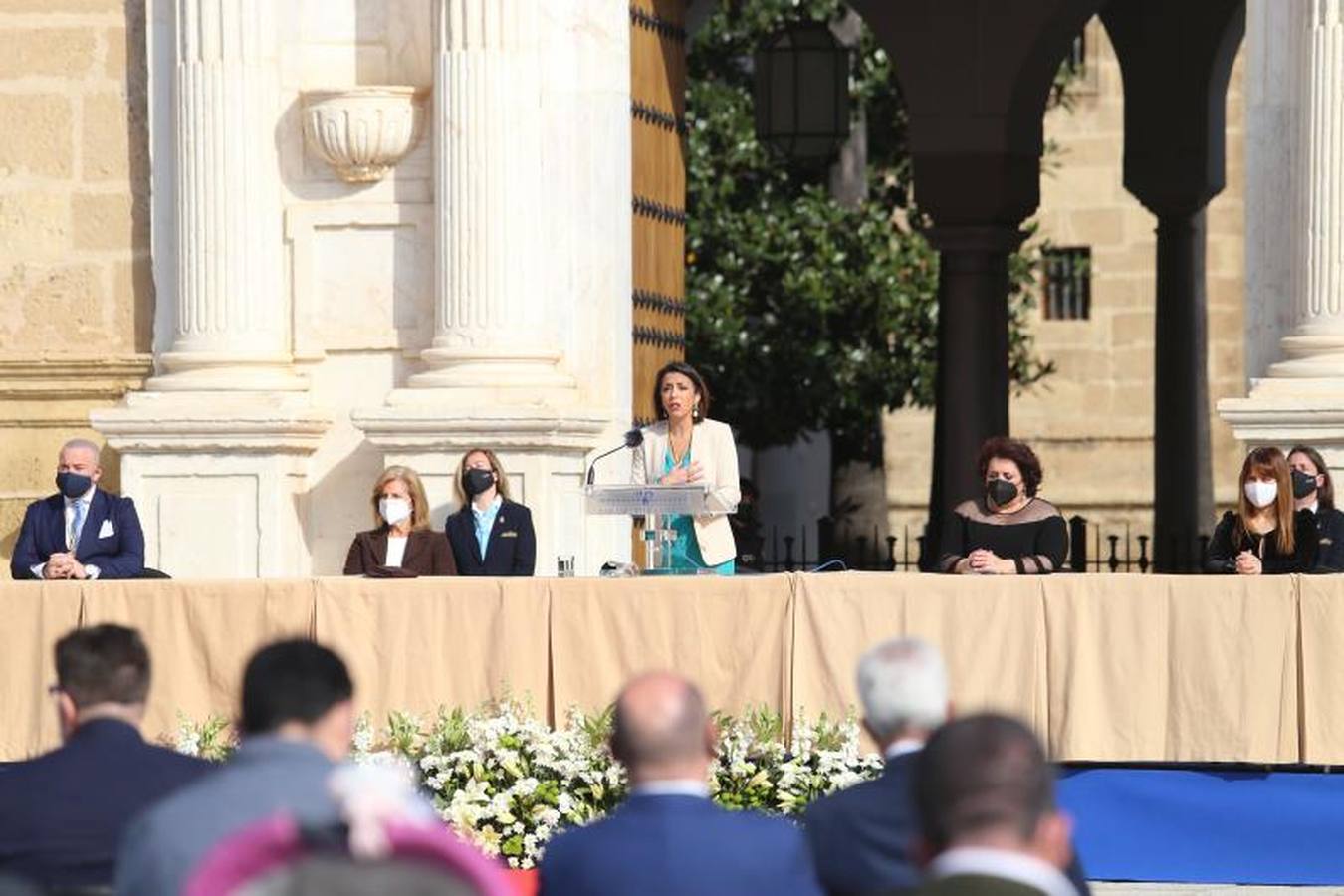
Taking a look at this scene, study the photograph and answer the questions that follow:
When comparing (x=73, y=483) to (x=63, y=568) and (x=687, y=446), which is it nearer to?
(x=63, y=568)

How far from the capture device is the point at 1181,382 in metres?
29.3

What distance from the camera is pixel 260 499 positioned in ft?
55.9

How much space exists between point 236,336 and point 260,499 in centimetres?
84

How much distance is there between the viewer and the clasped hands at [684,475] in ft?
47.9

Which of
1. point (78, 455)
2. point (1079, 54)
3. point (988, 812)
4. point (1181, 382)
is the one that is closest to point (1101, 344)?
point (1079, 54)

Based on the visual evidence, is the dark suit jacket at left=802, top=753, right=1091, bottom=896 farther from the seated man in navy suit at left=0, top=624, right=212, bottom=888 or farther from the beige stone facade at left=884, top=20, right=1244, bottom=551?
the beige stone facade at left=884, top=20, right=1244, bottom=551

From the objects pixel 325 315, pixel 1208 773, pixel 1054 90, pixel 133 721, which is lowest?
pixel 1208 773

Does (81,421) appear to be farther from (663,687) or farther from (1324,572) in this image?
(663,687)

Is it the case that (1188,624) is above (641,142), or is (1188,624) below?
below

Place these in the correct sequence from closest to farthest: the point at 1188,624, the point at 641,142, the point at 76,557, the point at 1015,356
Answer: the point at 1188,624, the point at 76,557, the point at 641,142, the point at 1015,356

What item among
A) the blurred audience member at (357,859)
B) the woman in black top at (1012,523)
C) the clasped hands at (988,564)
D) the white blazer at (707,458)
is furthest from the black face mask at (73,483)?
the blurred audience member at (357,859)

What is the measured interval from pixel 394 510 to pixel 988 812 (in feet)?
30.9

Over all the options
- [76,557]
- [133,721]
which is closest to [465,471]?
[76,557]

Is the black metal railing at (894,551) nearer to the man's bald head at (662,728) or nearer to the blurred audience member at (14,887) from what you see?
the man's bald head at (662,728)
